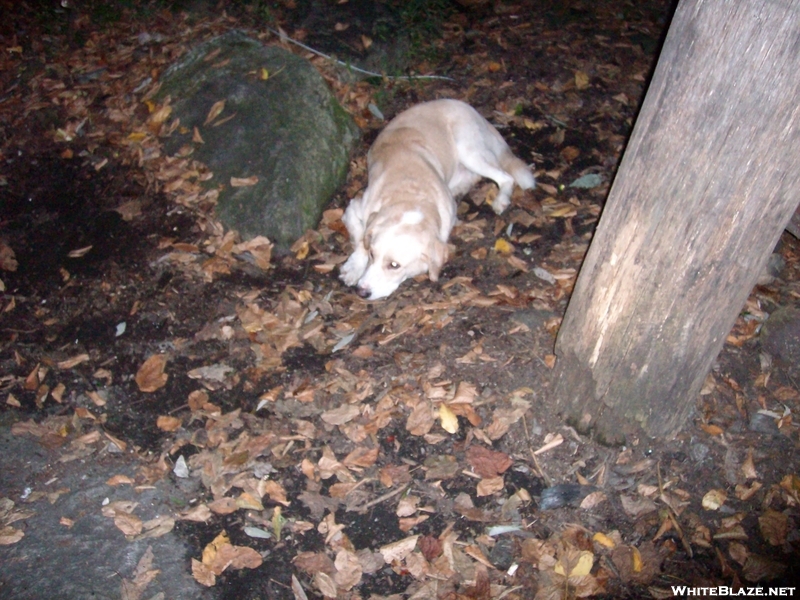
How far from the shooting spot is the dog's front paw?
14.9 feet

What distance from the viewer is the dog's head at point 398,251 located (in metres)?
4.13

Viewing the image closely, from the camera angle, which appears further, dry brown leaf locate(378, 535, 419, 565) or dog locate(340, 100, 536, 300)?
dog locate(340, 100, 536, 300)

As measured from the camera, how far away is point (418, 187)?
450 centimetres

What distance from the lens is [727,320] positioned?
8.75 feet

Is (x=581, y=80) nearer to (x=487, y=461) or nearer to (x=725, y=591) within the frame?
(x=487, y=461)

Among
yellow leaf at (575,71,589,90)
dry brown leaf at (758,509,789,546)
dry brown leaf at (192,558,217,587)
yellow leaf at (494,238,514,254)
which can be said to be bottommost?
dry brown leaf at (192,558,217,587)

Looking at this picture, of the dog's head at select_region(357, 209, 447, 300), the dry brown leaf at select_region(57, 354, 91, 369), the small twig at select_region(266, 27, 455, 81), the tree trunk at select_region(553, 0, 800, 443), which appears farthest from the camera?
the small twig at select_region(266, 27, 455, 81)

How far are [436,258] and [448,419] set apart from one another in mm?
1230

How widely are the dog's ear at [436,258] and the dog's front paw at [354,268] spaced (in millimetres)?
568

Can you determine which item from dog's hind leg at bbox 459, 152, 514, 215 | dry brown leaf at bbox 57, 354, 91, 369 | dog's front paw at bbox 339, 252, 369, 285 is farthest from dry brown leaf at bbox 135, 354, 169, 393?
dog's hind leg at bbox 459, 152, 514, 215

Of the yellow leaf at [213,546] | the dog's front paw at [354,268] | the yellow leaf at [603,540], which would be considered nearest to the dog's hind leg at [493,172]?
the dog's front paw at [354,268]

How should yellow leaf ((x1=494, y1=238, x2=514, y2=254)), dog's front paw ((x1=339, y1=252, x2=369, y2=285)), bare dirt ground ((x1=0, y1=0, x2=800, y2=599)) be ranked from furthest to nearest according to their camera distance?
yellow leaf ((x1=494, y1=238, x2=514, y2=254)) → dog's front paw ((x1=339, y1=252, x2=369, y2=285)) → bare dirt ground ((x1=0, y1=0, x2=800, y2=599))

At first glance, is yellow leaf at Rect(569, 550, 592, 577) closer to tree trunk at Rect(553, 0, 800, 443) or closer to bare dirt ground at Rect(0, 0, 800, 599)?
bare dirt ground at Rect(0, 0, 800, 599)

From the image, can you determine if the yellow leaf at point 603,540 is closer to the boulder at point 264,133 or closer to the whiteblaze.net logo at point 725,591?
the whiteblaze.net logo at point 725,591
